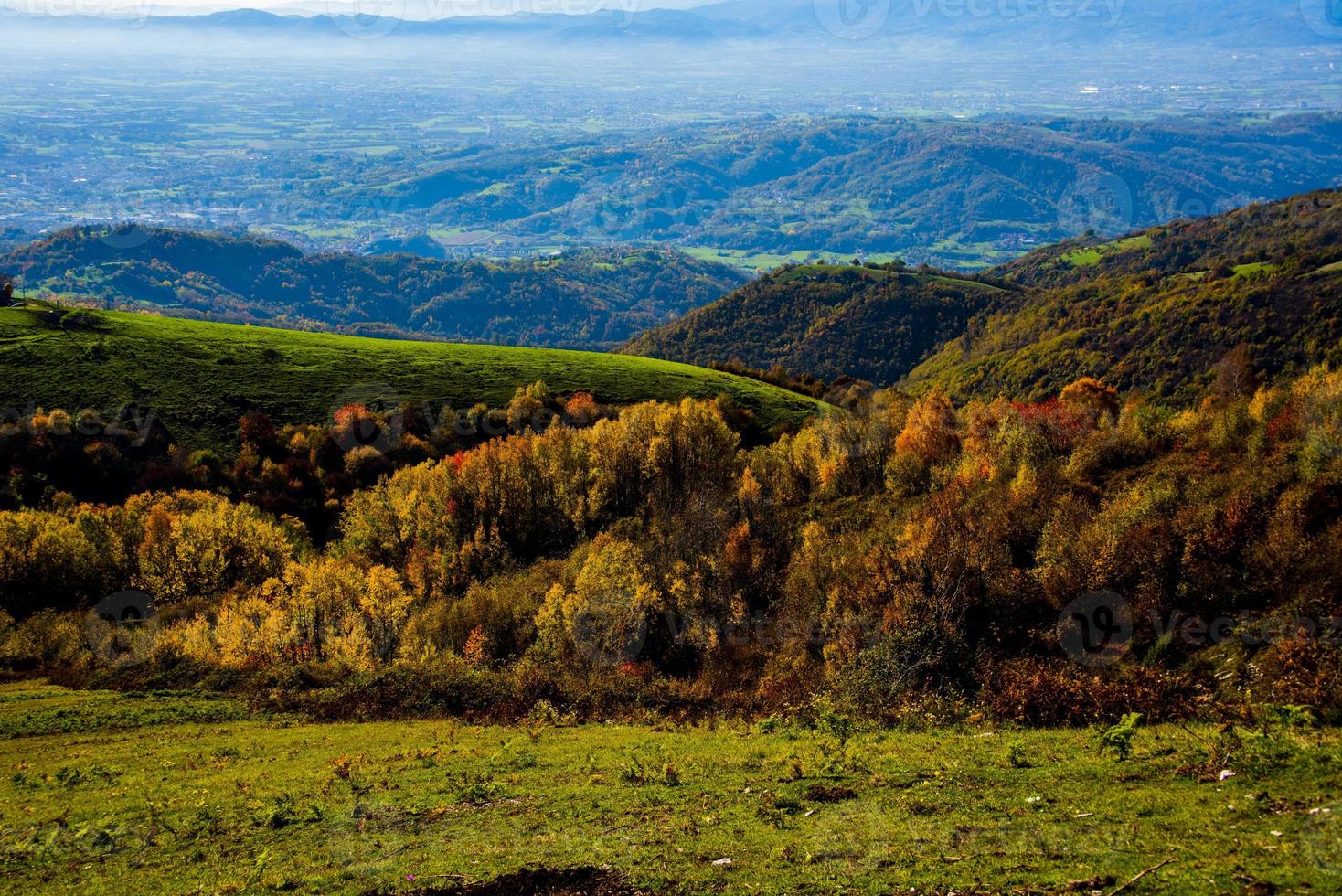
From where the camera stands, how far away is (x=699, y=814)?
20.6 metres

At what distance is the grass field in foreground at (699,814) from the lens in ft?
50.0

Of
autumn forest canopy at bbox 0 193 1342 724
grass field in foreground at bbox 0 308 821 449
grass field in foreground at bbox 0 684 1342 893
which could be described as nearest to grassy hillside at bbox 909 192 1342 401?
autumn forest canopy at bbox 0 193 1342 724

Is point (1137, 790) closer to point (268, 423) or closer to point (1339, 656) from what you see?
point (1339, 656)

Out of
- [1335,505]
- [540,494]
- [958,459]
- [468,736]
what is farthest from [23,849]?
[958,459]

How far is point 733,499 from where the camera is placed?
64875mm

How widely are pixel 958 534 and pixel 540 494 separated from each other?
140ft

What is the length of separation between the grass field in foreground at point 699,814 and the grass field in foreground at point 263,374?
250 ft

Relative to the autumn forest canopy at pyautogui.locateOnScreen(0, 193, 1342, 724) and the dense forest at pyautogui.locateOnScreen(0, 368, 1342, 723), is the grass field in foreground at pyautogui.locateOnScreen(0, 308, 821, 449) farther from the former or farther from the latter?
the dense forest at pyautogui.locateOnScreen(0, 368, 1342, 723)

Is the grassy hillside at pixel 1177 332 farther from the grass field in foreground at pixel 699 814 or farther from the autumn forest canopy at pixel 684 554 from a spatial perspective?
the grass field in foreground at pixel 699 814

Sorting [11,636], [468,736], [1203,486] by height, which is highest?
[1203,486]

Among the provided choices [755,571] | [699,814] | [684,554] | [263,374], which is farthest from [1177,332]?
[699,814]

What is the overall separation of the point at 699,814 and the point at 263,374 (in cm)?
10543

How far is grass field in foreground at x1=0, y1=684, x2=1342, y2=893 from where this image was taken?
15.2 meters

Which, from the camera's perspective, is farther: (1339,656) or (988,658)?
(988,658)
